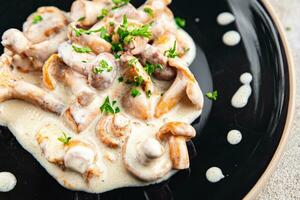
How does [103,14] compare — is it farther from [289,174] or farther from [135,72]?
[289,174]

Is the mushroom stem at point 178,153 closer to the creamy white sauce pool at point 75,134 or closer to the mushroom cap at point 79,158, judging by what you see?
the creamy white sauce pool at point 75,134

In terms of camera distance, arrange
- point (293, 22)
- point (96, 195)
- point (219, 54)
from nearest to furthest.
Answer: point (96, 195), point (219, 54), point (293, 22)

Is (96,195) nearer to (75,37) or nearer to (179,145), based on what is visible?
(179,145)

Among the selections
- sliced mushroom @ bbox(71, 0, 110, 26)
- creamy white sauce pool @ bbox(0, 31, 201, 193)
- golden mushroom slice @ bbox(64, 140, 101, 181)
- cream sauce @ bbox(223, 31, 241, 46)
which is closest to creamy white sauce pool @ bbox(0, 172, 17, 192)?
creamy white sauce pool @ bbox(0, 31, 201, 193)

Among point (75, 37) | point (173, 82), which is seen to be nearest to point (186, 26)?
point (173, 82)

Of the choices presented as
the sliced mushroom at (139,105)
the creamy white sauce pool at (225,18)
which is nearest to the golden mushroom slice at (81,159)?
the sliced mushroom at (139,105)

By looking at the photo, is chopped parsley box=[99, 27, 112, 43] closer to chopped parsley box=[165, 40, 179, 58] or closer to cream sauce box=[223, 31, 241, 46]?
chopped parsley box=[165, 40, 179, 58]
